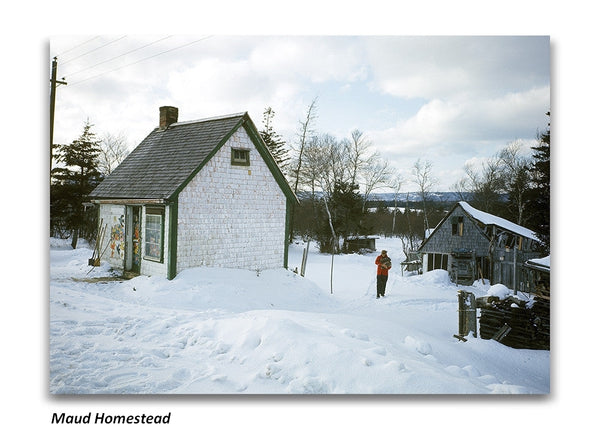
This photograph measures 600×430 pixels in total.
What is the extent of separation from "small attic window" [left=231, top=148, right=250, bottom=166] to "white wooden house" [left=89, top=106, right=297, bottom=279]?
0.02 meters

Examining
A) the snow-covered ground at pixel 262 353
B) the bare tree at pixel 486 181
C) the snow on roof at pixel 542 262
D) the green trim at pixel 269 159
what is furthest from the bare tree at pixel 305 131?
the snow on roof at pixel 542 262

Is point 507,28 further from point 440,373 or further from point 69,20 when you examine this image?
point 69,20

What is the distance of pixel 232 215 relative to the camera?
7820 millimetres

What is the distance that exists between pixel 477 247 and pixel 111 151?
836 cm

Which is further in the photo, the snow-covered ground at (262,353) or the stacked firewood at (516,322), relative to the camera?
the stacked firewood at (516,322)

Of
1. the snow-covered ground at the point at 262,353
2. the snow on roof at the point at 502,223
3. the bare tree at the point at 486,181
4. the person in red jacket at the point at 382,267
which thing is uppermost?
the bare tree at the point at 486,181

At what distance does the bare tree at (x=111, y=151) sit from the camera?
5.53 meters

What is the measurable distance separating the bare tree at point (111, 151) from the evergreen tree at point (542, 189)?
5.41 m

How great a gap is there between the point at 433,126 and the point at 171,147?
5.52m

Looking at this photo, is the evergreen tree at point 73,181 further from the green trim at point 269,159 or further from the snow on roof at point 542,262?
the snow on roof at point 542,262

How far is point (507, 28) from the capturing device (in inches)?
175

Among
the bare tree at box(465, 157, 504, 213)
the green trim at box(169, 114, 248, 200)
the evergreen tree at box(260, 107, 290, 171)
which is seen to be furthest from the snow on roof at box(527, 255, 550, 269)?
the green trim at box(169, 114, 248, 200)

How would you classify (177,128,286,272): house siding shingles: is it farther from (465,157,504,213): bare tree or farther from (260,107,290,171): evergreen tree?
(465,157,504,213): bare tree
